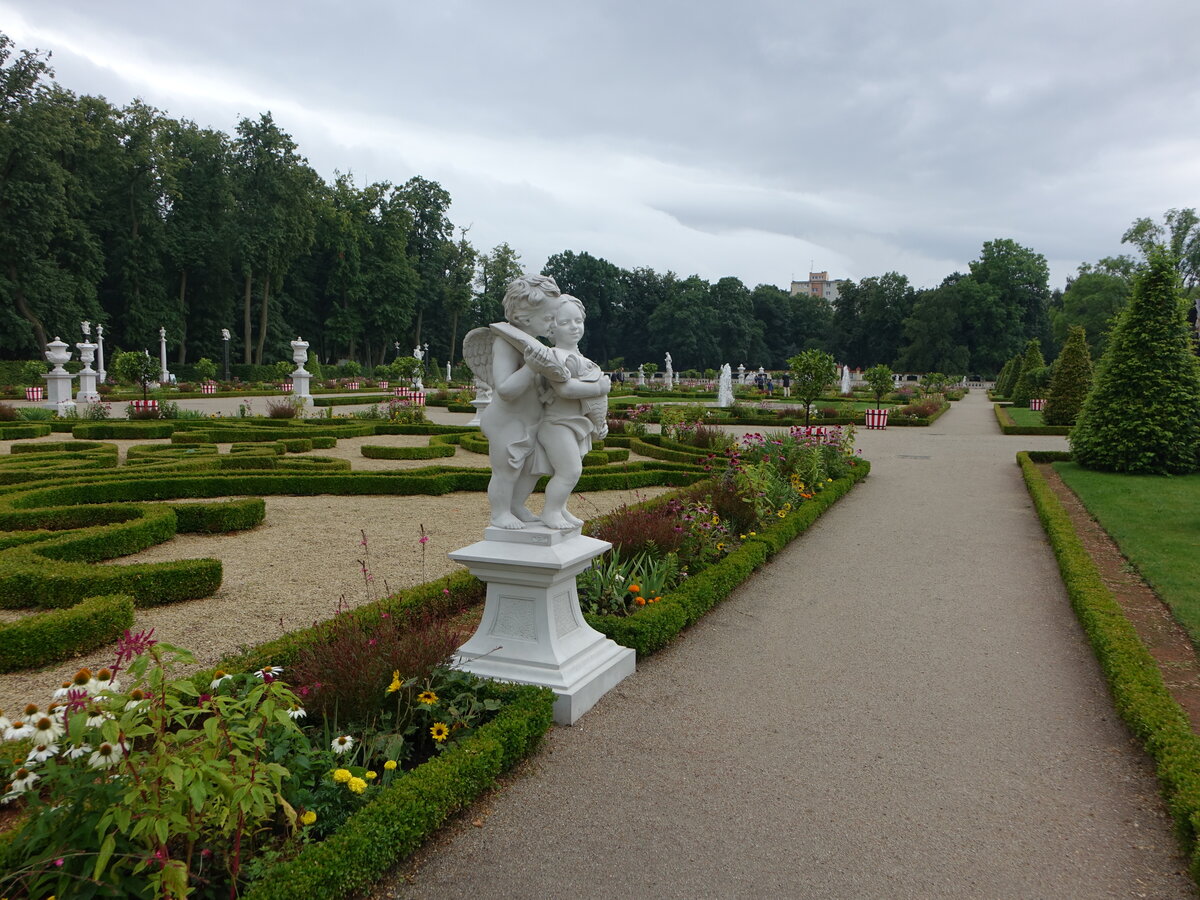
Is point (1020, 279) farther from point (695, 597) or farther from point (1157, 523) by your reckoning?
point (695, 597)

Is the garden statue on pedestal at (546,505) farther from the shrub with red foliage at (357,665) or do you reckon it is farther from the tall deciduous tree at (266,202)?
the tall deciduous tree at (266,202)

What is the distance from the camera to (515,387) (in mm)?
4105

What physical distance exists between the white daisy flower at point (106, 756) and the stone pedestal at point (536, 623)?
6.20 feet

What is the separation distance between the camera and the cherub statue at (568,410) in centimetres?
416

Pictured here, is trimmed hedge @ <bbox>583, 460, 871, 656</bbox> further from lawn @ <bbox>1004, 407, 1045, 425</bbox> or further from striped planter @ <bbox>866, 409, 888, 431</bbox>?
lawn @ <bbox>1004, 407, 1045, 425</bbox>

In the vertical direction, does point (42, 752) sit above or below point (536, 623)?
above

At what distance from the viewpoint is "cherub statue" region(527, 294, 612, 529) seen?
4.16 m

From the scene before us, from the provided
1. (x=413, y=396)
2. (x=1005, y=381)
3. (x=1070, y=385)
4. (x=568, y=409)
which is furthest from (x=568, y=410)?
(x=1005, y=381)

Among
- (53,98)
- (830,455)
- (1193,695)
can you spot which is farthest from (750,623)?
(53,98)

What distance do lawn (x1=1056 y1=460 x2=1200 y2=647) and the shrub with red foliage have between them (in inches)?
182

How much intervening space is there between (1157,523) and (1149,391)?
213 inches

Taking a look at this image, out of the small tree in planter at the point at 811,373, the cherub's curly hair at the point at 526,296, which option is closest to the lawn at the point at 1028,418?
the small tree in planter at the point at 811,373

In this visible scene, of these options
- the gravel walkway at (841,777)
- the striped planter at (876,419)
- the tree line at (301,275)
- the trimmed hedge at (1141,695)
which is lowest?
the gravel walkway at (841,777)

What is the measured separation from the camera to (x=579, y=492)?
10.6 meters
